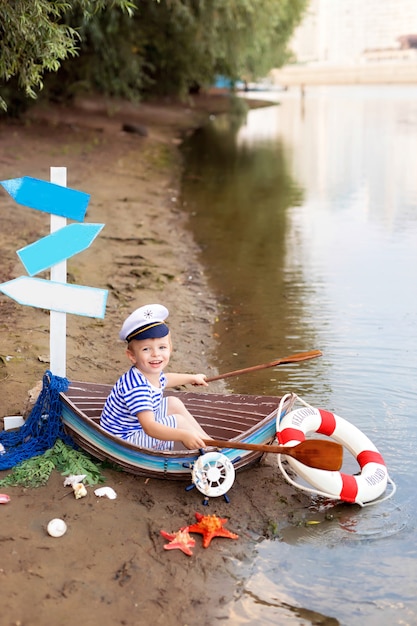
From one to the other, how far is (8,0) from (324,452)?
4587 millimetres

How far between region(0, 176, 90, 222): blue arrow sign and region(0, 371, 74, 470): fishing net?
1.03 metres

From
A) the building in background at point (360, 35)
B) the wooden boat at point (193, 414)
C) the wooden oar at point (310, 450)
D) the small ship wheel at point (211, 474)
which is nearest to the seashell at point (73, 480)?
the wooden boat at point (193, 414)

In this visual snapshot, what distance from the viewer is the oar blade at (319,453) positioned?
15.6 feet

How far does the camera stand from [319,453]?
188 inches

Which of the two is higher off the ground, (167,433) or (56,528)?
(167,433)

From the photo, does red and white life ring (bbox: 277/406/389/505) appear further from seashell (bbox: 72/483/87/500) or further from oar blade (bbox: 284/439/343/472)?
seashell (bbox: 72/483/87/500)

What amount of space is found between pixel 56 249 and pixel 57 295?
281 mm

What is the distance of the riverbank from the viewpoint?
13.2 ft

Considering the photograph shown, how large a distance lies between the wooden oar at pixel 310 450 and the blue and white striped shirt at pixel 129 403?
1.44ft

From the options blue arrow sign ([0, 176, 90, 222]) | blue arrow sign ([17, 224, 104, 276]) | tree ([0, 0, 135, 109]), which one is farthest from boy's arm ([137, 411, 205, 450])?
tree ([0, 0, 135, 109])

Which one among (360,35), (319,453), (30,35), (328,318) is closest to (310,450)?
(319,453)

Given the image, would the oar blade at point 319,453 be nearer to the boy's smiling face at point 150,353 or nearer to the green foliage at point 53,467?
the boy's smiling face at point 150,353

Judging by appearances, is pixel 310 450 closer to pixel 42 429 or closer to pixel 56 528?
pixel 56 528

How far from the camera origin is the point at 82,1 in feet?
23.6
